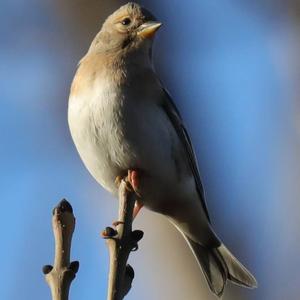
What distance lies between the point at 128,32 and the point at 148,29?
0.48 ft

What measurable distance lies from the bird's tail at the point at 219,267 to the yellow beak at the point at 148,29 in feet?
3.12

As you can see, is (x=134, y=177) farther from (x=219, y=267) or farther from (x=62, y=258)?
(x=62, y=258)

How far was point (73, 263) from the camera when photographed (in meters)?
1.26

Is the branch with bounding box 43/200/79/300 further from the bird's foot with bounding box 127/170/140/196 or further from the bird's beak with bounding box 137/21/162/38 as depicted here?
the bird's beak with bounding box 137/21/162/38

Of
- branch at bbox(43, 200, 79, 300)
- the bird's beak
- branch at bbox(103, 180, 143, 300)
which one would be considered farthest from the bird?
branch at bbox(43, 200, 79, 300)

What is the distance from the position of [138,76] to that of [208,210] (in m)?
0.84

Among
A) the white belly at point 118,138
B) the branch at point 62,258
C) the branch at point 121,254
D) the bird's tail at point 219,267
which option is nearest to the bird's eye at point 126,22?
the white belly at point 118,138

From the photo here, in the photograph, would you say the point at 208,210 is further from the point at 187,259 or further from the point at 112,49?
the point at 112,49

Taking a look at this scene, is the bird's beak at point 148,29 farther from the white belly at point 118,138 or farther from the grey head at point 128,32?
the white belly at point 118,138

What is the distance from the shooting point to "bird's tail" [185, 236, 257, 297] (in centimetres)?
291

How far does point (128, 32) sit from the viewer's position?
3113 mm

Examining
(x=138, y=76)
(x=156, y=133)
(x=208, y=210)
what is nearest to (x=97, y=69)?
(x=138, y=76)

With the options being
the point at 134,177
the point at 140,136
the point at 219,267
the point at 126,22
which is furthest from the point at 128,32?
the point at 219,267

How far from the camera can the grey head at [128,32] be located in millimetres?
3025
